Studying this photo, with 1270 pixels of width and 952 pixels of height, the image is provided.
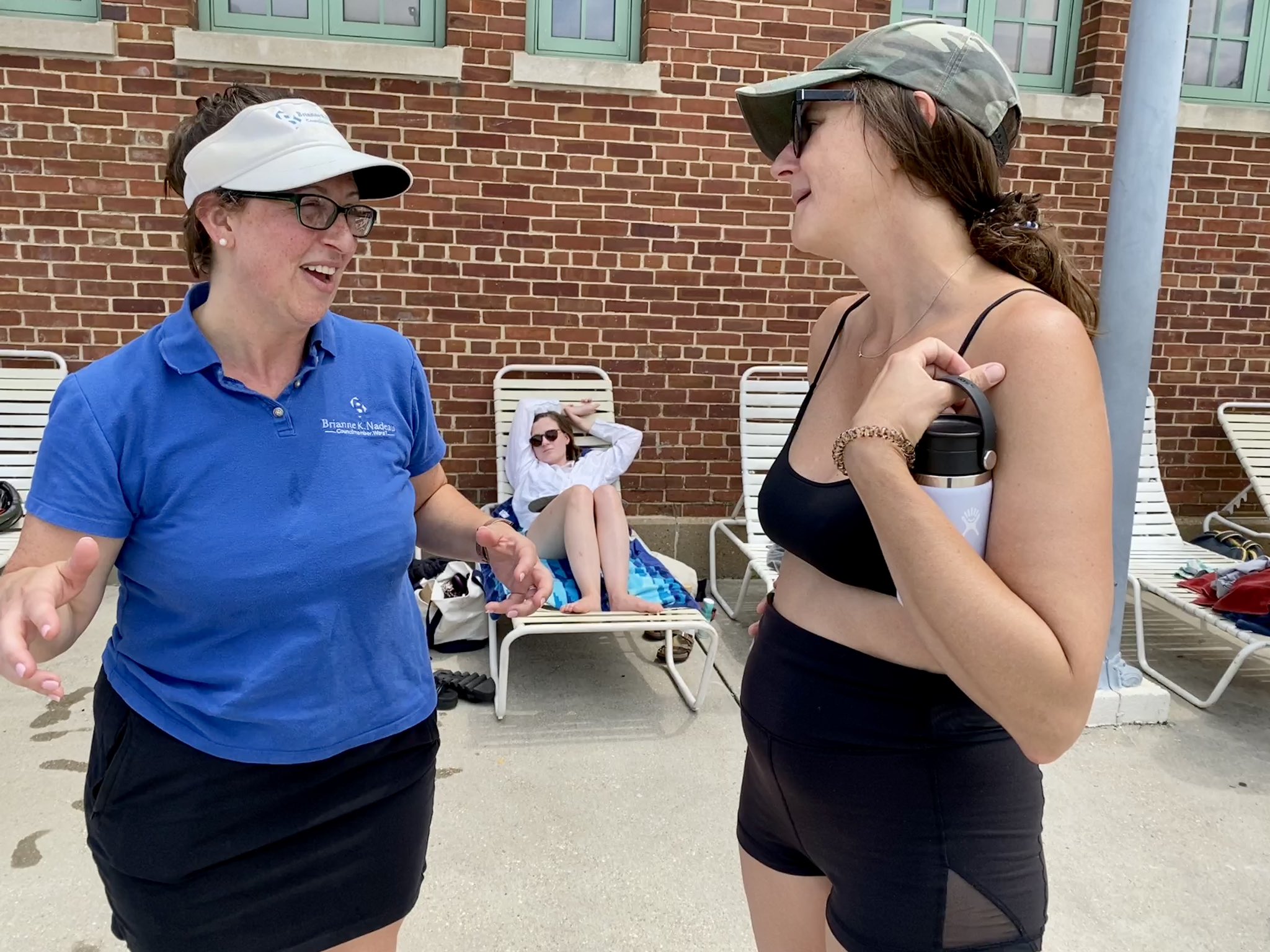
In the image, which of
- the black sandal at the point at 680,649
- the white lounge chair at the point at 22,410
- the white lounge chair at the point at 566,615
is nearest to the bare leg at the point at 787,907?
the white lounge chair at the point at 566,615

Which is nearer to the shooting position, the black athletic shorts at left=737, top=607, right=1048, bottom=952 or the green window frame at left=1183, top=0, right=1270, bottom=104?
the black athletic shorts at left=737, top=607, right=1048, bottom=952

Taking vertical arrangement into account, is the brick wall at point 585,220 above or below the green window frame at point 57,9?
below

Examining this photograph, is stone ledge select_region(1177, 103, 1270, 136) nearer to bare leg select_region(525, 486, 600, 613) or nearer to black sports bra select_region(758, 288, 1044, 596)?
bare leg select_region(525, 486, 600, 613)

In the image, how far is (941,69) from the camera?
130 centimetres

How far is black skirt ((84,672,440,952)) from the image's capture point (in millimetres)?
1384

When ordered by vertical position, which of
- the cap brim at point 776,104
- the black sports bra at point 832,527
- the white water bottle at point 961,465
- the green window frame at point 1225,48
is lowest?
the black sports bra at point 832,527

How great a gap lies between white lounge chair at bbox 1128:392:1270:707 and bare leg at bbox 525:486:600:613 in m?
2.33

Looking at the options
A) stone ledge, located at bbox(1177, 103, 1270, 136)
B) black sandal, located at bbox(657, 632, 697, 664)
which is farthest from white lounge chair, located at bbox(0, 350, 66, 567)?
stone ledge, located at bbox(1177, 103, 1270, 136)

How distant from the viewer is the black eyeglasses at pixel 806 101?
1359 mm

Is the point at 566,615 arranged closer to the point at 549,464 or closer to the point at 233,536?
the point at 549,464

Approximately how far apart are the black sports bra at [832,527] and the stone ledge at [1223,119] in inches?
206

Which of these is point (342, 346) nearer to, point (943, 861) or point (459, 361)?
point (943, 861)

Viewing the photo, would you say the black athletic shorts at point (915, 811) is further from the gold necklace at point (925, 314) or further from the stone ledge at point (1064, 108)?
the stone ledge at point (1064, 108)

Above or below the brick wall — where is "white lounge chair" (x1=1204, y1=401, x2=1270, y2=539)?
below
